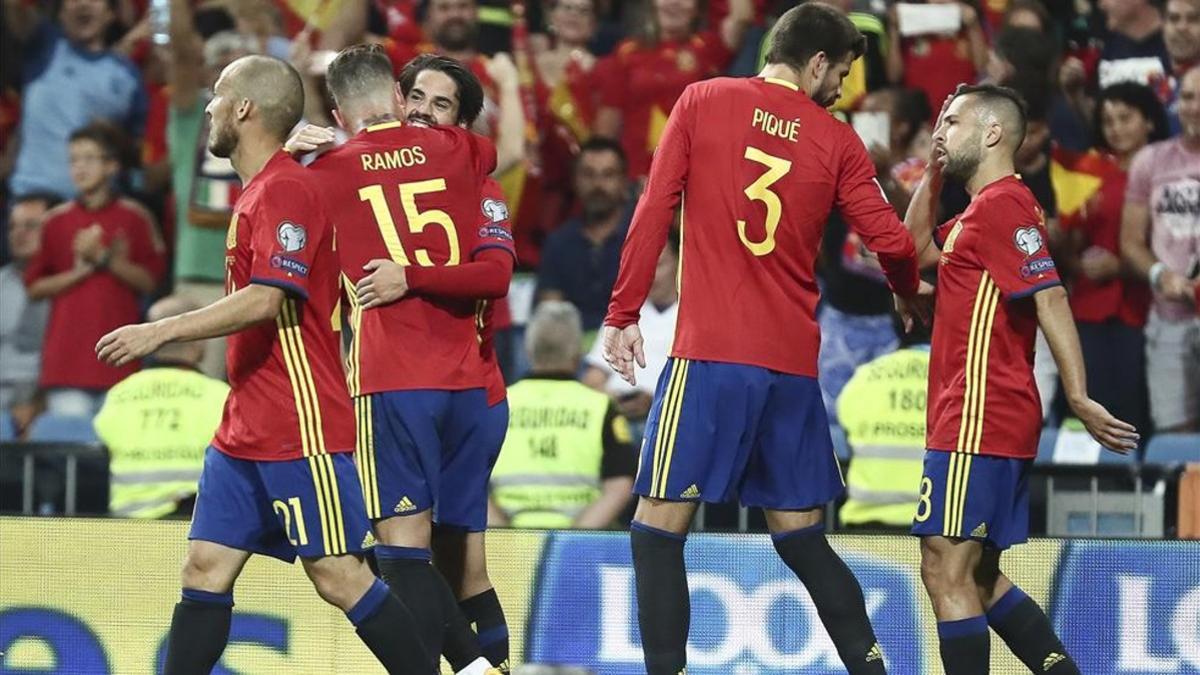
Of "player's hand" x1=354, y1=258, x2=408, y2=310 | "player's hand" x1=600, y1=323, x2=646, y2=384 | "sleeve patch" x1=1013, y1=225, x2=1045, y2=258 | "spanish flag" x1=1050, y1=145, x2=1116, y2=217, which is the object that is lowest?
"player's hand" x1=600, y1=323, x2=646, y2=384

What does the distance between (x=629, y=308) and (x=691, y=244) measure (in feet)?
1.08

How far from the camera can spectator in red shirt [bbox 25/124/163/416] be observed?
37.2 feet

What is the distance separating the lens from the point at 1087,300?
35.1 ft

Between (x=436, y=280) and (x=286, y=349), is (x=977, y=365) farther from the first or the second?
(x=286, y=349)

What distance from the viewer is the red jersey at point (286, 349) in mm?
6160

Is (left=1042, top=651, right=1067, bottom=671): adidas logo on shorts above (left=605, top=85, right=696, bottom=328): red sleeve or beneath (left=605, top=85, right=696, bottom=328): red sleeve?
beneath

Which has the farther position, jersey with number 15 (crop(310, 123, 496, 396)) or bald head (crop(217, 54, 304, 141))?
jersey with number 15 (crop(310, 123, 496, 396))

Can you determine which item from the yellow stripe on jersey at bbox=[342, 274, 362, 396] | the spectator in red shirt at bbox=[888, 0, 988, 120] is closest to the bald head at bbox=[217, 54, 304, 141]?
the yellow stripe on jersey at bbox=[342, 274, 362, 396]

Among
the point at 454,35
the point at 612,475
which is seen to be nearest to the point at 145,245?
the point at 454,35

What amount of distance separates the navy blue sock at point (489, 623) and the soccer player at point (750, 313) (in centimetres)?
80

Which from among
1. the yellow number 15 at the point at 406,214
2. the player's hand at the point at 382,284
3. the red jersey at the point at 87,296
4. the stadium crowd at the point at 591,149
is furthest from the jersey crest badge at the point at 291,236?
the red jersey at the point at 87,296

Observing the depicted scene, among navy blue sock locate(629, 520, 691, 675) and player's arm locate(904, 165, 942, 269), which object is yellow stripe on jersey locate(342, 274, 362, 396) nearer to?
navy blue sock locate(629, 520, 691, 675)

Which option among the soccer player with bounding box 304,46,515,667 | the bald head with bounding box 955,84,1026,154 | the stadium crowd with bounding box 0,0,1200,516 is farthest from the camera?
the stadium crowd with bounding box 0,0,1200,516

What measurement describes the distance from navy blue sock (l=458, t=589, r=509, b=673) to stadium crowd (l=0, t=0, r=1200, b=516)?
10.1ft
